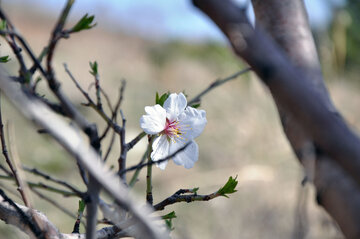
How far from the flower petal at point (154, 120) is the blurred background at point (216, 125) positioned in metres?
1.35

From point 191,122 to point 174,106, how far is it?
0.12ft

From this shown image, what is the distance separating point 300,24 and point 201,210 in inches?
131

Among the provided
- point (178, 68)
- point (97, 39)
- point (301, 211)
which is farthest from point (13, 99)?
point (97, 39)

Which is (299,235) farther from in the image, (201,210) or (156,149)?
(201,210)

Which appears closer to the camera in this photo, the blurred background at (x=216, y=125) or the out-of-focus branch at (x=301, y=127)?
the out-of-focus branch at (x=301, y=127)

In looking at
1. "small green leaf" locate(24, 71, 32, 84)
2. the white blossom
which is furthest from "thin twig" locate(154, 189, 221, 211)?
"small green leaf" locate(24, 71, 32, 84)

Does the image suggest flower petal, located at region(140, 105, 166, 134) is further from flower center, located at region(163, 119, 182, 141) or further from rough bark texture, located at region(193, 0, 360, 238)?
rough bark texture, located at region(193, 0, 360, 238)

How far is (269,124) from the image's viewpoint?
556 centimetres

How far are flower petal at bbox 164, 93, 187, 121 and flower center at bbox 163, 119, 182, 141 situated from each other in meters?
0.01

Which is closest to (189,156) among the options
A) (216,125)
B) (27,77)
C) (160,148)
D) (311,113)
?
(160,148)

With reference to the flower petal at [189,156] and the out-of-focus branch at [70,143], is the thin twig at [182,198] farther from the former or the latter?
the out-of-focus branch at [70,143]

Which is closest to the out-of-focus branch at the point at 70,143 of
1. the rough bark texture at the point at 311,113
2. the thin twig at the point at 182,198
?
the rough bark texture at the point at 311,113

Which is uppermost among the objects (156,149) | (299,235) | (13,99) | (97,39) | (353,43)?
(97,39)

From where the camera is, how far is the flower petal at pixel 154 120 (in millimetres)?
687
